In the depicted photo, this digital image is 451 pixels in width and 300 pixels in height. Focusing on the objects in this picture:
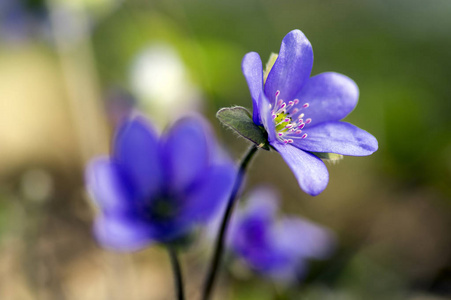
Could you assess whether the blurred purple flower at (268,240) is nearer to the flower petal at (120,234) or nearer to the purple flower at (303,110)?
the flower petal at (120,234)

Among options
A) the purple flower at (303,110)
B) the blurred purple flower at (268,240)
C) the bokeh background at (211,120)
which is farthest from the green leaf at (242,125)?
the bokeh background at (211,120)

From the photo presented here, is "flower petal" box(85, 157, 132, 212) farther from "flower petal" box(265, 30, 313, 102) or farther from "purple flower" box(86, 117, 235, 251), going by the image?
"flower petal" box(265, 30, 313, 102)

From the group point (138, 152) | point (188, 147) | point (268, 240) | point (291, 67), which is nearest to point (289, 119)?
point (291, 67)

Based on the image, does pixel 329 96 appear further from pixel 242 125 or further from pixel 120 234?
pixel 120 234

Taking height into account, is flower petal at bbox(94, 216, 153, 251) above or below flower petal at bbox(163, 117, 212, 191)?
below

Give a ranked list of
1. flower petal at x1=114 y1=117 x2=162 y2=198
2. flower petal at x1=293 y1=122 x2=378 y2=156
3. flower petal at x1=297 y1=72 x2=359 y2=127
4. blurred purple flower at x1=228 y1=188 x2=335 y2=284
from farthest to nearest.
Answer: blurred purple flower at x1=228 y1=188 x2=335 y2=284 → flower petal at x1=114 y1=117 x2=162 y2=198 → flower petal at x1=297 y1=72 x2=359 y2=127 → flower petal at x1=293 y1=122 x2=378 y2=156

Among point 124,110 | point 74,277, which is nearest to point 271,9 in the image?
point 124,110

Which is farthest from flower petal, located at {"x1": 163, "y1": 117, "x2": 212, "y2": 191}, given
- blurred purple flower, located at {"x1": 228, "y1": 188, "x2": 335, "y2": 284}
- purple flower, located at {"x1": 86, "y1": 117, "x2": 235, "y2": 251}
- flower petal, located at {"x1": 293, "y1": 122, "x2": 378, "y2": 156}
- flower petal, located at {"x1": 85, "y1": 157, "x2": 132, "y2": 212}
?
flower petal, located at {"x1": 293, "y1": 122, "x2": 378, "y2": 156}
